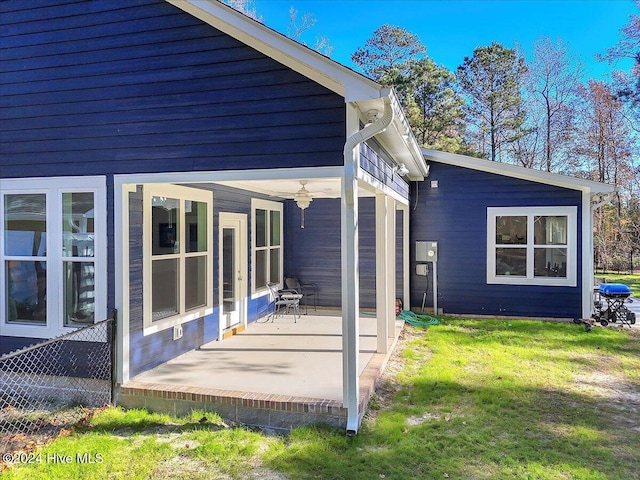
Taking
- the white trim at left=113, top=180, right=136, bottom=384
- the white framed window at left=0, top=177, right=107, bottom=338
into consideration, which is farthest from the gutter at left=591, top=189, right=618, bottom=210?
the white framed window at left=0, top=177, right=107, bottom=338

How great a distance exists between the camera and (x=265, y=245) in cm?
873

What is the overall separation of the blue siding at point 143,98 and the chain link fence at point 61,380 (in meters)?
Answer: 1.88

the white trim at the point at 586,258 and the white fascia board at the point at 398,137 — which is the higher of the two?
the white fascia board at the point at 398,137

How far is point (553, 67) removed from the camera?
20781mm

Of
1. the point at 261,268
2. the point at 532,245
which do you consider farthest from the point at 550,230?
Answer: the point at 261,268

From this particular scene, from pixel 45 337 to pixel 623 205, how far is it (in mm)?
23482

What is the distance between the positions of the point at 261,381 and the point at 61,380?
2.22 meters

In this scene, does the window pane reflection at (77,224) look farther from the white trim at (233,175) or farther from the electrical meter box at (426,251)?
the electrical meter box at (426,251)

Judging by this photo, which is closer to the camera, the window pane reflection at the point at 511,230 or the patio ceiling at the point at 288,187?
the patio ceiling at the point at 288,187

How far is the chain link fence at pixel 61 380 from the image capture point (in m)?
4.55

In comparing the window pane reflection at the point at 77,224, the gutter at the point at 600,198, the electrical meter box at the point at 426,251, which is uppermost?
the gutter at the point at 600,198

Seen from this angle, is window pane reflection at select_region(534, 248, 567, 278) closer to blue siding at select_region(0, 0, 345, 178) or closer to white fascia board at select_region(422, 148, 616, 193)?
white fascia board at select_region(422, 148, 616, 193)

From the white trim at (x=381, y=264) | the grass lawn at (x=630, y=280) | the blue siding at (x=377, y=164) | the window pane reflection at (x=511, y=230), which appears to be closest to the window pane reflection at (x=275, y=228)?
the blue siding at (x=377, y=164)

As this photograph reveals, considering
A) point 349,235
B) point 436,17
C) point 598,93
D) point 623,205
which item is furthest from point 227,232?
point 623,205
